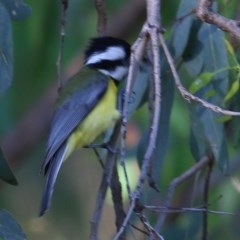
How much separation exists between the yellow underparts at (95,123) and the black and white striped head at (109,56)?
12 centimetres

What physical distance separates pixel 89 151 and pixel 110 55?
1538 mm

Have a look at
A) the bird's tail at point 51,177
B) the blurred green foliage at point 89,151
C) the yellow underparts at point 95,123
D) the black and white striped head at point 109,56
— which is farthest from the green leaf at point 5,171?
the black and white striped head at point 109,56

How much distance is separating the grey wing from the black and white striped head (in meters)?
0.05

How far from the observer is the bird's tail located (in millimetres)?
2514

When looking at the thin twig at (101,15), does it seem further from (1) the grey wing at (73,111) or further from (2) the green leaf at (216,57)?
(2) the green leaf at (216,57)

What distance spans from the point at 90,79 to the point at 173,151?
3.52 ft

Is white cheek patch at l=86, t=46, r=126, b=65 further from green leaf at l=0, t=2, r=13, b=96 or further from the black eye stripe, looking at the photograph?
green leaf at l=0, t=2, r=13, b=96

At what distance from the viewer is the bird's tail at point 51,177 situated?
2514 millimetres

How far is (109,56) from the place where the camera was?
2971 mm

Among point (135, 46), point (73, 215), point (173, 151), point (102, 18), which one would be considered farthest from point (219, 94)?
point (73, 215)

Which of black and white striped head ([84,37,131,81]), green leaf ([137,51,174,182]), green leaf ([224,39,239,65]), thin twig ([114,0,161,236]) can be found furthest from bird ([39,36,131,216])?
thin twig ([114,0,161,236])

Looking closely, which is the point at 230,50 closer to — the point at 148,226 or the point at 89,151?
the point at 148,226

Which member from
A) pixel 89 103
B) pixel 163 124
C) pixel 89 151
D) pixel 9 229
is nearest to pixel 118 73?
pixel 89 103

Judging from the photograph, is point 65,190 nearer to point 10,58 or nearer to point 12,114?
point 12,114
